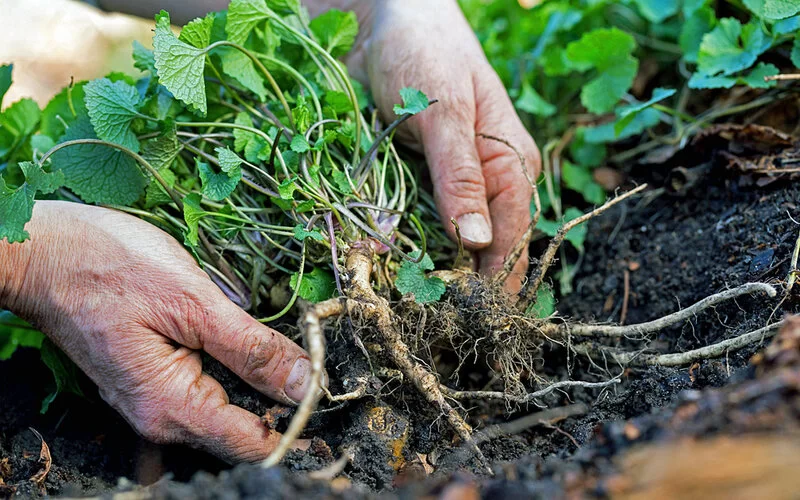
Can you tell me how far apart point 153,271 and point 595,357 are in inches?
45.0

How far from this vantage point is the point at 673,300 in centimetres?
172

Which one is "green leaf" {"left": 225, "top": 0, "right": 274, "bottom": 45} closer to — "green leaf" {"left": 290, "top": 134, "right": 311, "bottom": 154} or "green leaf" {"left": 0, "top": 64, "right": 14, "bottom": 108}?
"green leaf" {"left": 290, "top": 134, "right": 311, "bottom": 154}

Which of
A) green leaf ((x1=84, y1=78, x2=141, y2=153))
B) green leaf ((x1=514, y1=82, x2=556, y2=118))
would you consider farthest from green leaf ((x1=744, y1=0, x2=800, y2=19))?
green leaf ((x1=84, y1=78, x2=141, y2=153))

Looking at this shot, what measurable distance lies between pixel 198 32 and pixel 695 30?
177 cm

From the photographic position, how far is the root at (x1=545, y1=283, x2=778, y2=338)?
1.38 meters

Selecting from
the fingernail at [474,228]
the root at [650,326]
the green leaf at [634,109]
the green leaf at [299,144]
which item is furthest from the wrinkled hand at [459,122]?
the green leaf at [299,144]

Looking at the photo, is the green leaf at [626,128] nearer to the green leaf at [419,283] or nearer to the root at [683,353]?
the root at [683,353]

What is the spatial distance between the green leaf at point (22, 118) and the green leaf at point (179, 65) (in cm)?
72

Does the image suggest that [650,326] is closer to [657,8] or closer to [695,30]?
[695,30]

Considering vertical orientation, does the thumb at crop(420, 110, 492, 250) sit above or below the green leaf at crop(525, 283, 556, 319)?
above

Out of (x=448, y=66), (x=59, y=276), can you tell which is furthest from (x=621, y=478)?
(x=448, y=66)

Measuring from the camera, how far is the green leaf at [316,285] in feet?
4.72

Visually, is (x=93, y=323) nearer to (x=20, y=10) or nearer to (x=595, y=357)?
(x=595, y=357)

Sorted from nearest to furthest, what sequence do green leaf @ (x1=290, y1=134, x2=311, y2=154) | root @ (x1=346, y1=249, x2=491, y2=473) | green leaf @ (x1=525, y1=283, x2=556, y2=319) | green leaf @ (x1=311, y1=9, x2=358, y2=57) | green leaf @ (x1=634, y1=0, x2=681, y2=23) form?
root @ (x1=346, y1=249, x2=491, y2=473) < green leaf @ (x1=290, y1=134, x2=311, y2=154) < green leaf @ (x1=525, y1=283, x2=556, y2=319) < green leaf @ (x1=311, y1=9, x2=358, y2=57) < green leaf @ (x1=634, y1=0, x2=681, y2=23)
